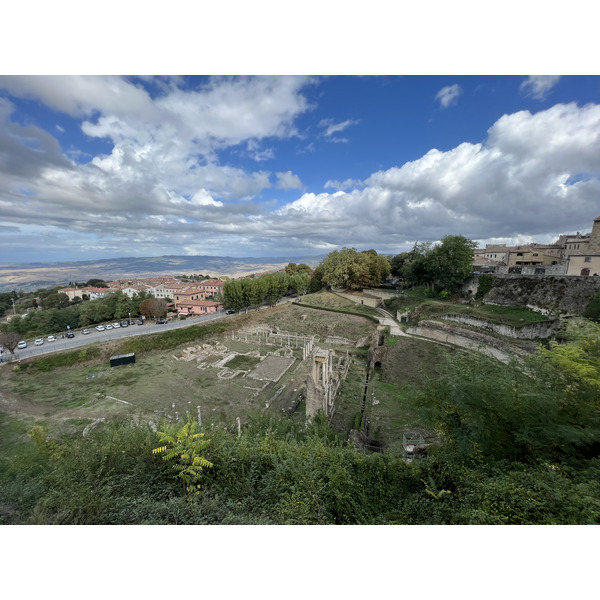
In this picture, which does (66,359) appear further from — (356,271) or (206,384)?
(356,271)

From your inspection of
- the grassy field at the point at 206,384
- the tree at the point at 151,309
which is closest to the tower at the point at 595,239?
the grassy field at the point at 206,384

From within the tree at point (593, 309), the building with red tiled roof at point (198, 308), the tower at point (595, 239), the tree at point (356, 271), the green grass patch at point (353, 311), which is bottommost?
the building with red tiled roof at point (198, 308)

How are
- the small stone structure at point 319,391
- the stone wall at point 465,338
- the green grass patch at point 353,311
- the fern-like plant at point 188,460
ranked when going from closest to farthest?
the fern-like plant at point 188,460 < the small stone structure at point 319,391 < the stone wall at point 465,338 < the green grass patch at point 353,311

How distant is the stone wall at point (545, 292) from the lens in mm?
19250

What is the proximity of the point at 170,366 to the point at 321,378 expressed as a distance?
1628 centimetres

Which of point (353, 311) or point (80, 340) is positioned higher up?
point (353, 311)

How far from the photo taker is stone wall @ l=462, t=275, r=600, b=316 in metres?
19.2

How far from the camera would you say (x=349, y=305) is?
129 ft

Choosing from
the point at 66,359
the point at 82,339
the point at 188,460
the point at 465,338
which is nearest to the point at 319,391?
the point at 188,460

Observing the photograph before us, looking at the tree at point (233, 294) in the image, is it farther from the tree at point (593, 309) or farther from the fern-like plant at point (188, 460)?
the tree at point (593, 309)

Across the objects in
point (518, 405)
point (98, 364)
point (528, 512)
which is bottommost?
point (98, 364)

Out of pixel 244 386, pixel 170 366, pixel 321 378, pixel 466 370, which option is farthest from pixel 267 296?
pixel 466 370

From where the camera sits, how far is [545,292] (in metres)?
22.1

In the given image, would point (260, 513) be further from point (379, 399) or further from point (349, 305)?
point (349, 305)
